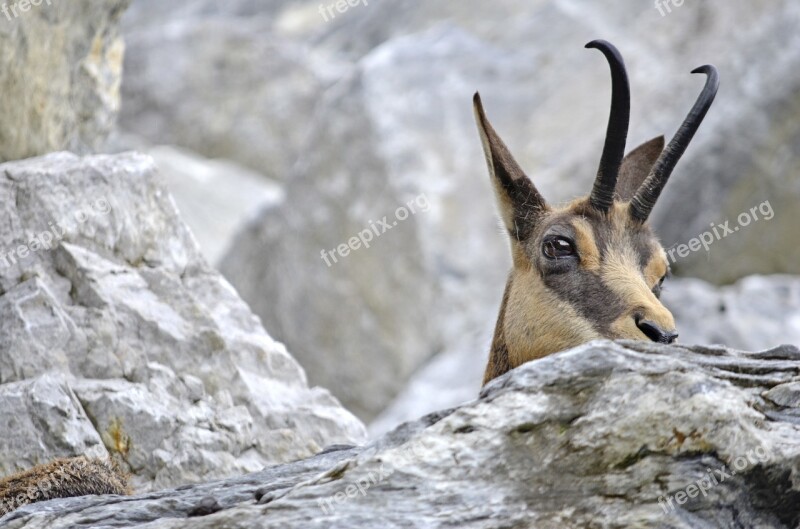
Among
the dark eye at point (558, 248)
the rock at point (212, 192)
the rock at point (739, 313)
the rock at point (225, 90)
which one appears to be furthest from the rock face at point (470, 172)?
the dark eye at point (558, 248)

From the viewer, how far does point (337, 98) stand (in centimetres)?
2422

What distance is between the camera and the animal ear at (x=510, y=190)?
1076 centimetres

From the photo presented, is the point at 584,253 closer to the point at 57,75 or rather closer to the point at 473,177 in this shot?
the point at 57,75

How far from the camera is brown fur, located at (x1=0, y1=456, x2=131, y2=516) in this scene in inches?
312

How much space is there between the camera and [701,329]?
17.8 m

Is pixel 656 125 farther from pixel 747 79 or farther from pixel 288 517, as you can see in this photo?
pixel 288 517

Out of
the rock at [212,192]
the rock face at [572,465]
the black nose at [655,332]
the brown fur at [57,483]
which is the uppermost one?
the rock at [212,192]

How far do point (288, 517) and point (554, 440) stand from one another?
4.83 feet

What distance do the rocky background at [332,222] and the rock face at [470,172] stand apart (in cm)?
5

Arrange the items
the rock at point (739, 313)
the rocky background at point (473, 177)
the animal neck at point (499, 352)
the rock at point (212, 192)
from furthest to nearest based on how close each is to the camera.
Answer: the rock at point (212, 192)
the rocky background at point (473, 177)
the rock at point (739, 313)
the animal neck at point (499, 352)

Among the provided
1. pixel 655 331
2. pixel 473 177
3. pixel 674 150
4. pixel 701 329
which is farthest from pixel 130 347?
pixel 473 177

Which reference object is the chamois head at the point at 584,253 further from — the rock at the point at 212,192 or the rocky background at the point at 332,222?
the rock at the point at 212,192

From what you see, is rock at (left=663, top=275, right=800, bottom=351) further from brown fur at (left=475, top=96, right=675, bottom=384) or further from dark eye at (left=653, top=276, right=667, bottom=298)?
brown fur at (left=475, top=96, right=675, bottom=384)

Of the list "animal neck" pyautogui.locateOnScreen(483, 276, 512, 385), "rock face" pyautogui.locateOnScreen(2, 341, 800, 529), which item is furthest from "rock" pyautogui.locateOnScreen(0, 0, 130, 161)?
"rock face" pyautogui.locateOnScreen(2, 341, 800, 529)
